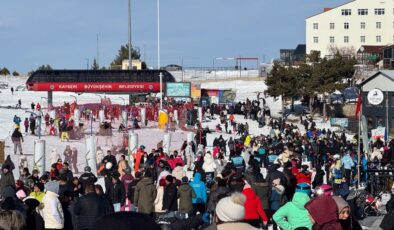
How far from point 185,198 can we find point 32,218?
526 centimetres

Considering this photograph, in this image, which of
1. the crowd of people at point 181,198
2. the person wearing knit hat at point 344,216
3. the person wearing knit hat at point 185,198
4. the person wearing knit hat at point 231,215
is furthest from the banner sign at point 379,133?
the person wearing knit hat at point 231,215

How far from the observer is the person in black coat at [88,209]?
11328 millimetres

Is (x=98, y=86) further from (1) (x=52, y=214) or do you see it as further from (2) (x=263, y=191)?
(1) (x=52, y=214)

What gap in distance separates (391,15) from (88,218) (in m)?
106

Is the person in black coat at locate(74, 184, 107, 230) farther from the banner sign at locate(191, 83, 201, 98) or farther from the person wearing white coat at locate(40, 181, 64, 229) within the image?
the banner sign at locate(191, 83, 201, 98)

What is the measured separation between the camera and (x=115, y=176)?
16.2 m

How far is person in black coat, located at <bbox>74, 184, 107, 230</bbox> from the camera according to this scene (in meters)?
11.3

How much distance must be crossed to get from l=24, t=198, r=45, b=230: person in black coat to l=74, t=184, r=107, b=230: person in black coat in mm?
889

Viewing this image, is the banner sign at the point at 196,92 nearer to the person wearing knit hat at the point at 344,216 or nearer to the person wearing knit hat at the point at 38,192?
the person wearing knit hat at the point at 38,192

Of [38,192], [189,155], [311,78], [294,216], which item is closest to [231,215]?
[294,216]

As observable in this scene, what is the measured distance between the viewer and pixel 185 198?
15.3 meters

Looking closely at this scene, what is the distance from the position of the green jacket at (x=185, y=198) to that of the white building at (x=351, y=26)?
99201mm

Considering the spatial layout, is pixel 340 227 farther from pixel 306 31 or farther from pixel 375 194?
pixel 306 31

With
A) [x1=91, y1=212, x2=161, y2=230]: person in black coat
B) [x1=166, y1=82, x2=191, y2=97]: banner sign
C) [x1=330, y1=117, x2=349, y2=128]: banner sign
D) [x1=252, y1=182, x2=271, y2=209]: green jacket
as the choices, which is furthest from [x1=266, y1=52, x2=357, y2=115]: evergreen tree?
[x1=91, y1=212, x2=161, y2=230]: person in black coat
